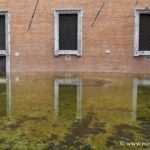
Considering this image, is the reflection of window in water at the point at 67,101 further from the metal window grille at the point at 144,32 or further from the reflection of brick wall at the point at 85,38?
the metal window grille at the point at 144,32

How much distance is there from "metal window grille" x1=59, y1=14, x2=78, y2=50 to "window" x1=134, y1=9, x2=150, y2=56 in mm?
2788

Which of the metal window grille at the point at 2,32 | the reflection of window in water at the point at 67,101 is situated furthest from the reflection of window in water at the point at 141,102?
the metal window grille at the point at 2,32

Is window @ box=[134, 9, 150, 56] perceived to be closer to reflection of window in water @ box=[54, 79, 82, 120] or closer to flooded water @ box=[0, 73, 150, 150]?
reflection of window in water @ box=[54, 79, 82, 120]

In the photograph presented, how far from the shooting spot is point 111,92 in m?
9.86

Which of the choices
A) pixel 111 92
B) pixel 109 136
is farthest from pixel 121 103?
pixel 109 136

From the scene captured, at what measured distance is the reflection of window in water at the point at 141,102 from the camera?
678cm

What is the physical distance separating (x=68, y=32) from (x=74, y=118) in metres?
10.6

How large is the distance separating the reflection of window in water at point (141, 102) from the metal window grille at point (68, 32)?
6112 millimetres

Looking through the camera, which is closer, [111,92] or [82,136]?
[82,136]

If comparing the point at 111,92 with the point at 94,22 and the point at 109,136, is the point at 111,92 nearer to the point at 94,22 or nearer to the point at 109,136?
the point at 109,136

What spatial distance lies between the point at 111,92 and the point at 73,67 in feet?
22.3

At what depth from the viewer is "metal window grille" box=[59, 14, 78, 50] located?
16.7 metres

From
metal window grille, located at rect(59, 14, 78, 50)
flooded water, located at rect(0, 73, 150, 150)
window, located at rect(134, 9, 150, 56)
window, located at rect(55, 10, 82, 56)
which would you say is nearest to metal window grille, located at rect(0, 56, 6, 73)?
window, located at rect(55, 10, 82, 56)

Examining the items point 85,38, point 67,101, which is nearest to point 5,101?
point 67,101
